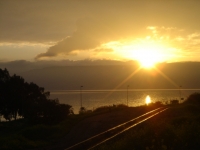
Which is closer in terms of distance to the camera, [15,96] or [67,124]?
[67,124]

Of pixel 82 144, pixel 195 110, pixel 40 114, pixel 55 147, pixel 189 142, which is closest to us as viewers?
pixel 189 142

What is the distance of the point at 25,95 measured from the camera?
6881 cm

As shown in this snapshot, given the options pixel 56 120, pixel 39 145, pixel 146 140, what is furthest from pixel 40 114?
pixel 146 140

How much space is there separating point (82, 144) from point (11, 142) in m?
5.85

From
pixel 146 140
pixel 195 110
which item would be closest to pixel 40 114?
pixel 195 110

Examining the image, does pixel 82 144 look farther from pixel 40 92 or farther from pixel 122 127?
pixel 40 92

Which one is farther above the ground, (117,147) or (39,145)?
(117,147)

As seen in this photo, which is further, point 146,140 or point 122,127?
point 122,127

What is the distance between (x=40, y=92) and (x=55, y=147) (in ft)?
182

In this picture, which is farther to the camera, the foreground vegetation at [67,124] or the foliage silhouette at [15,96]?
the foliage silhouette at [15,96]

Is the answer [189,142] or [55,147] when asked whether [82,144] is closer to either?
[55,147]

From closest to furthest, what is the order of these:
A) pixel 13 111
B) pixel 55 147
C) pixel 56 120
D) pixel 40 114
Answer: pixel 55 147 < pixel 56 120 < pixel 40 114 < pixel 13 111

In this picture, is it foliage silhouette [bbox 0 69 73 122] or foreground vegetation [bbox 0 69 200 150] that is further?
foliage silhouette [bbox 0 69 73 122]

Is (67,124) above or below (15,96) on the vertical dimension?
below
